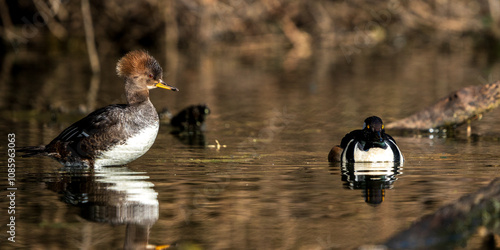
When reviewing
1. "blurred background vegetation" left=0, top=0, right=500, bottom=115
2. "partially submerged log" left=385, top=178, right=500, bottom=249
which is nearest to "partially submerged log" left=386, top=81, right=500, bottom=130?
"partially submerged log" left=385, top=178, right=500, bottom=249

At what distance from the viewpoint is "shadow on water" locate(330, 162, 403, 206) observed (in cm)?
773

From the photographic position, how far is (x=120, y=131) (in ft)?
29.1

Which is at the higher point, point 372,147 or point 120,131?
point 120,131

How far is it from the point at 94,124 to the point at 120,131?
372mm

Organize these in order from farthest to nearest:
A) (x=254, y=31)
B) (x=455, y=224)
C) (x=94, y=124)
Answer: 1. (x=254, y=31)
2. (x=94, y=124)
3. (x=455, y=224)

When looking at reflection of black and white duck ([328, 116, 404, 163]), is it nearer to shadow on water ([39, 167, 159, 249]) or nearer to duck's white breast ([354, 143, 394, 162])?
duck's white breast ([354, 143, 394, 162])

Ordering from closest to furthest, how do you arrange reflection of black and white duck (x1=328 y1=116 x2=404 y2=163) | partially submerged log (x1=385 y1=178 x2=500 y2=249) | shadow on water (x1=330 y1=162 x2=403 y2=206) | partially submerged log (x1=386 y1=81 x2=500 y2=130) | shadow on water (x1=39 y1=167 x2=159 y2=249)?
Answer: partially submerged log (x1=385 y1=178 x2=500 y2=249) < shadow on water (x1=39 y1=167 x2=159 y2=249) < shadow on water (x1=330 y1=162 x2=403 y2=206) < reflection of black and white duck (x1=328 y1=116 x2=404 y2=163) < partially submerged log (x1=386 y1=81 x2=500 y2=130)

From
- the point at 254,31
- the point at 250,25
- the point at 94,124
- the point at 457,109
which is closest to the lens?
the point at 94,124

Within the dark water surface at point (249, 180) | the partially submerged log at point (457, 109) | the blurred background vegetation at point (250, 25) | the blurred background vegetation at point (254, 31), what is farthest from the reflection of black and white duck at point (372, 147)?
the blurred background vegetation at point (250, 25)

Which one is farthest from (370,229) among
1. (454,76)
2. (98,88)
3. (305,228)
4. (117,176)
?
(454,76)

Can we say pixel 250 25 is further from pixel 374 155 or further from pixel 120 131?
pixel 120 131

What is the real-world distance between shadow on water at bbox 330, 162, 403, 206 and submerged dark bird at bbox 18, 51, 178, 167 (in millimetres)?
2062

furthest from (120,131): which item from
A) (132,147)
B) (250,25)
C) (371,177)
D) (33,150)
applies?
(250,25)

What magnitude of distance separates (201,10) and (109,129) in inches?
794
